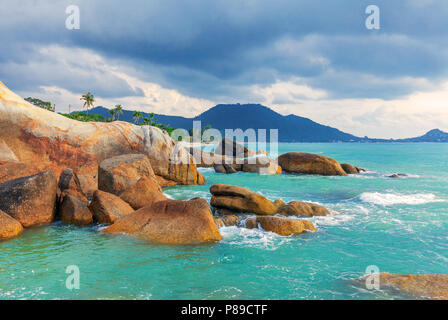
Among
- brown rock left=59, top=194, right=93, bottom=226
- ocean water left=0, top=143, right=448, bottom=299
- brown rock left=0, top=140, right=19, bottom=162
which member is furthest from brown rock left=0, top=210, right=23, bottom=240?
brown rock left=0, top=140, right=19, bottom=162

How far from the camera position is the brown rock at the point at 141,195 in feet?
41.6

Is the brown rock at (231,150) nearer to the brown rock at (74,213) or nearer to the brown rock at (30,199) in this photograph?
the brown rock at (74,213)

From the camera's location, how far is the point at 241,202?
43.5 ft

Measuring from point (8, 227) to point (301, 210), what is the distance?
36.3 ft

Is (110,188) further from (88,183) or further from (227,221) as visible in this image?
(227,221)

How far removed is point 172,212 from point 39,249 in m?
4.03

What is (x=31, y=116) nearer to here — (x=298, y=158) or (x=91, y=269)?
(x=91, y=269)

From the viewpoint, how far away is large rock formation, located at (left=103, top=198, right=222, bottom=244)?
366 inches

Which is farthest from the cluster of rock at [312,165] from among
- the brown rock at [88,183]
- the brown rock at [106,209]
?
the brown rock at [106,209]

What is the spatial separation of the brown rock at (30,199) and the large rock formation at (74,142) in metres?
5.88

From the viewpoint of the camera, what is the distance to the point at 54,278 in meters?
6.73

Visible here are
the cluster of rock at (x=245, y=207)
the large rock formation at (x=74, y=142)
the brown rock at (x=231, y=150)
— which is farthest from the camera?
the brown rock at (x=231, y=150)
